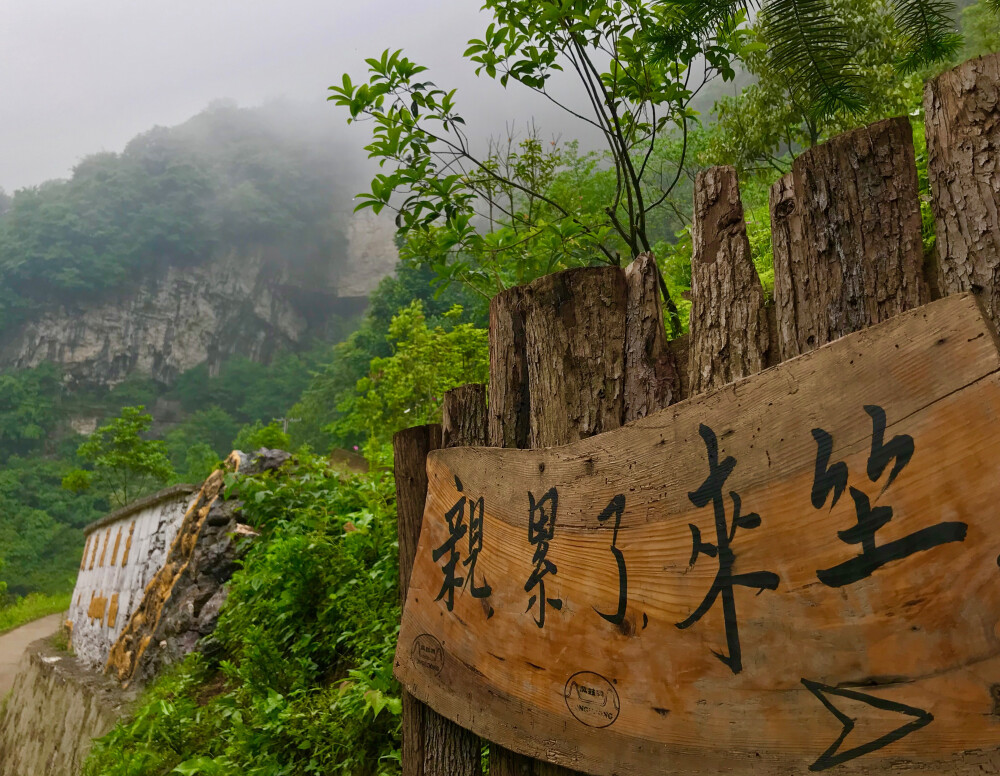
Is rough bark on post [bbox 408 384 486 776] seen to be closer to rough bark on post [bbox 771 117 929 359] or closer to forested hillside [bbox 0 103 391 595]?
rough bark on post [bbox 771 117 929 359]

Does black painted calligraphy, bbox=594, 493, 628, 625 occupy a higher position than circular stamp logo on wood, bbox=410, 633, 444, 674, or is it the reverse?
black painted calligraphy, bbox=594, 493, 628, 625

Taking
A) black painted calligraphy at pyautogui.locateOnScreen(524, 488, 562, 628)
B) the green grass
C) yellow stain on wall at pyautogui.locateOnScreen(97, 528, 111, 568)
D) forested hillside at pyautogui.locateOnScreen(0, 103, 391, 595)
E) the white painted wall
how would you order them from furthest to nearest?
forested hillside at pyautogui.locateOnScreen(0, 103, 391, 595) → the green grass → yellow stain on wall at pyautogui.locateOnScreen(97, 528, 111, 568) → the white painted wall → black painted calligraphy at pyautogui.locateOnScreen(524, 488, 562, 628)

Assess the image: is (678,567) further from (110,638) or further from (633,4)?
(110,638)

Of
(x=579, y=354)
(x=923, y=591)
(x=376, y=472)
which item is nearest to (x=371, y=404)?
(x=376, y=472)

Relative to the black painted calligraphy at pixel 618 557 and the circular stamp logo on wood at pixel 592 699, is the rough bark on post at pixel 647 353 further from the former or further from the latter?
the circular stamp logo on wood at pixel 592 699

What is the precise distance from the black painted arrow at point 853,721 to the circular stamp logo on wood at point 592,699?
32cm

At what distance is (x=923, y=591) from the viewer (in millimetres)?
832

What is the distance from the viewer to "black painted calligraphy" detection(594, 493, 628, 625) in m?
1.14

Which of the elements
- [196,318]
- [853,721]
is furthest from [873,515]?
[196,318]

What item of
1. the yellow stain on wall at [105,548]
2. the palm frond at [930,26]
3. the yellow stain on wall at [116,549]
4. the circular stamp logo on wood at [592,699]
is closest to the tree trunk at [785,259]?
the palm frond at [930,26]

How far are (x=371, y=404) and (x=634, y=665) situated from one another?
29.3 ft

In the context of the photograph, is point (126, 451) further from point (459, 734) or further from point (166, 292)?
point (166, 292)

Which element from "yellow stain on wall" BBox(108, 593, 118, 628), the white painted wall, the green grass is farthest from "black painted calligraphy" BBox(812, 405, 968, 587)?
the green grass

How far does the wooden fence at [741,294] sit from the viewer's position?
0.97 meters
